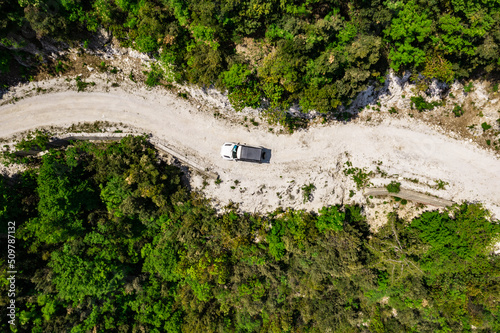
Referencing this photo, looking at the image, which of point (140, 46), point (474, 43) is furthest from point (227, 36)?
point (474, 43)

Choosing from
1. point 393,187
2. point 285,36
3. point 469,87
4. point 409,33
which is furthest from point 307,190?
point 469,87

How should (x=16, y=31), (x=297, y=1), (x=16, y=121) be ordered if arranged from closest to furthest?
(x=297, y=1) → (x=16, y=31) → (x=16, y=121)

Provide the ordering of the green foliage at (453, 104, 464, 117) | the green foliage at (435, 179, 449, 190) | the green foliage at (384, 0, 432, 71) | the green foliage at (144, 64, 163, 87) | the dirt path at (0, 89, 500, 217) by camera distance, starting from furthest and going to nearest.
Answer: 1. the green foliage at (435, 179, 449, 190)
2. the dirt path at (0, 89, 500, 217)
3. the green foliage at (453, 104, 464, 117)
4. the green foliage at (144, 64, 163, 87)
5. the green foliage at (384, 0, 432, 71)

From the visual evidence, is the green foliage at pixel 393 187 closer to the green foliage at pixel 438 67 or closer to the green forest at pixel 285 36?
the green forest at pixel 285 36

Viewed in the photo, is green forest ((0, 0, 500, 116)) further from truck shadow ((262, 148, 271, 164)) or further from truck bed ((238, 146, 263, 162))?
truck shadow ((262, 148, 271, 164))

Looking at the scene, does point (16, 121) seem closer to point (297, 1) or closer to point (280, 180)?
point (280, 180)

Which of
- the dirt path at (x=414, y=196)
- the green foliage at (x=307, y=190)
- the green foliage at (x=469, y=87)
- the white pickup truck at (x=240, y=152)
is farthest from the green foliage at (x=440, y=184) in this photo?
the white pickup truck at (x=240, y=152)

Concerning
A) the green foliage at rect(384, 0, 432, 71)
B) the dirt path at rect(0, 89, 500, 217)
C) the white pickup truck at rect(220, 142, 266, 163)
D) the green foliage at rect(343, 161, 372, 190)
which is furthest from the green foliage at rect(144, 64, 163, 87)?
the green foliage at rect(343, 161, 372, 190)
